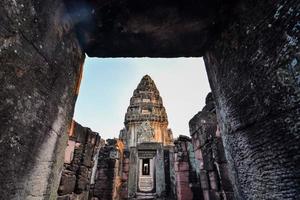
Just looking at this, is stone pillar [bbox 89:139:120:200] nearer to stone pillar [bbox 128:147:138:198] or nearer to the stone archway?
stone pillar [bbox 128:147:138:198]

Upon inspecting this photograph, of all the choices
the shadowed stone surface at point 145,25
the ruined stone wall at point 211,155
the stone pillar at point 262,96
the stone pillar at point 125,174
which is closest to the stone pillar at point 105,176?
the stone pillar at point 125,174

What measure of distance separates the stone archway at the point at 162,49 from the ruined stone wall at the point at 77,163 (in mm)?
1863

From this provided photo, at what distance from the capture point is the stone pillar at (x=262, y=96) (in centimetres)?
103

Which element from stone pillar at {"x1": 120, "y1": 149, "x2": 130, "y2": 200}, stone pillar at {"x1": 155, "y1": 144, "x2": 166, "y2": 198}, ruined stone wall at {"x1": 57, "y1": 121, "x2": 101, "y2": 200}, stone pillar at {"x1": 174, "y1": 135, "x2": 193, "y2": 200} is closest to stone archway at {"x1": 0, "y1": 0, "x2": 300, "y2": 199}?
ruined stone wall at {"x1": 57, "y1": 121, "x2": 101, "y2": 200}

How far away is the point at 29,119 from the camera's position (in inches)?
46.9

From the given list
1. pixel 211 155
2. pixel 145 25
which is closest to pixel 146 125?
pixel 211 155

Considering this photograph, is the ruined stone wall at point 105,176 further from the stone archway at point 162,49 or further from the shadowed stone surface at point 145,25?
the shadowed stone surface at point 145,25

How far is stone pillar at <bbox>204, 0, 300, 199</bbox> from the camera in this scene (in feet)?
3.39

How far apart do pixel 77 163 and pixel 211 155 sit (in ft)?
8.94

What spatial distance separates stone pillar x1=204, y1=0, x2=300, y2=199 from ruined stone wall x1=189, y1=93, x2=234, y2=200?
188 cm

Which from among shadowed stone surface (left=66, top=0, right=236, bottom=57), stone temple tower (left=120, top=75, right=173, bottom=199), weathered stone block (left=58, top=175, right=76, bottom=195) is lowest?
weathered stone block (left=58, top=175, right=76, bottom=195)

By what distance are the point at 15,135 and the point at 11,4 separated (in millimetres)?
735

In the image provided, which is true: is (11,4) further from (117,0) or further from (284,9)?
(284,9)

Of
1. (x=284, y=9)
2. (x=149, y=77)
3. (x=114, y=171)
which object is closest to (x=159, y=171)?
(x=114, y=171)
